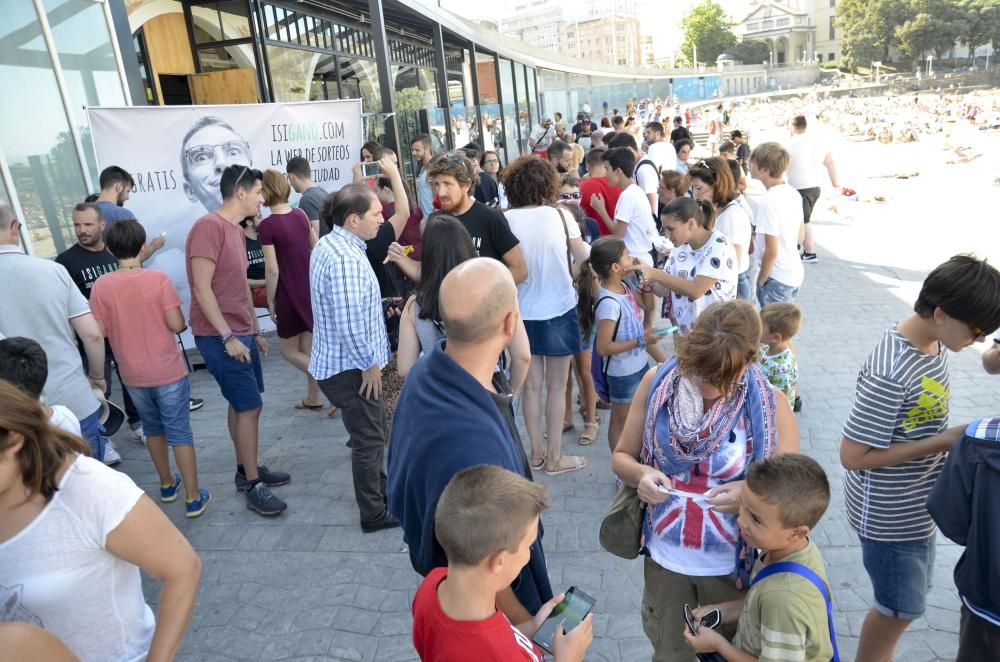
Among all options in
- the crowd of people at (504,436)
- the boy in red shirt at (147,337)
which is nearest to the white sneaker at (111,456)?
the crowd of people at (504,436)

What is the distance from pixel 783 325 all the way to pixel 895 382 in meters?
1.73

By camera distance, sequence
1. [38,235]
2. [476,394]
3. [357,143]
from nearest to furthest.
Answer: [476,394] < [38,235] < [357,143]

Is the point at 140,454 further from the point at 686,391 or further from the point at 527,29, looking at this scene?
A: the point at 527,29

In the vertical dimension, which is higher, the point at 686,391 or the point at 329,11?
the point at 329,11

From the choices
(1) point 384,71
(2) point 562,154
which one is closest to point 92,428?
(2) point 562,154

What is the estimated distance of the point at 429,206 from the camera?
698 cm

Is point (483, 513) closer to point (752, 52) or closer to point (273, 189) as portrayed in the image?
point (273, 189)

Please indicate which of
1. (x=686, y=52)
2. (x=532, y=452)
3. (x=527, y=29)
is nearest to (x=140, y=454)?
(x=532, y=452)

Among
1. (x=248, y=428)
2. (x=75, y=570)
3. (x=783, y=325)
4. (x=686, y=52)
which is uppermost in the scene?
(x=686, y=52)

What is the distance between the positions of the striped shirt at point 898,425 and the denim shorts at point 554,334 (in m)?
2.22

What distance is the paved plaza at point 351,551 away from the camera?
3096 millimetres

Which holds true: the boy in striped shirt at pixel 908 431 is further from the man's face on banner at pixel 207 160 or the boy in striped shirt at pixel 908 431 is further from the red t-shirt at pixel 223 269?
the man's face on banner at pixel 207 160

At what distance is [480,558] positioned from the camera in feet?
4.66

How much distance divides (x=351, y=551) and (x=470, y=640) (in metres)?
2.66
